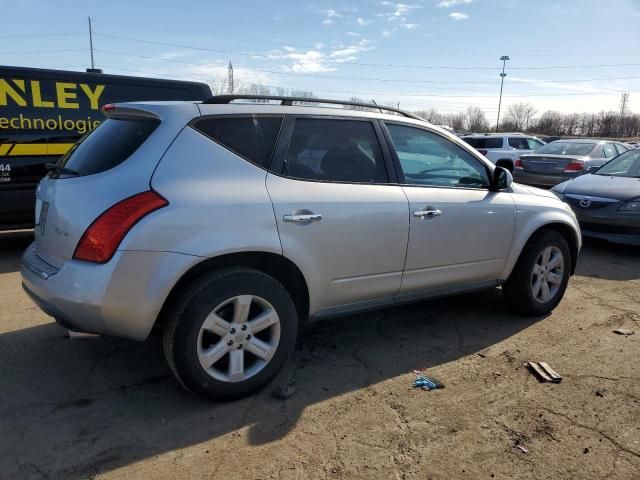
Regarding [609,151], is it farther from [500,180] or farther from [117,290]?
[117,290]

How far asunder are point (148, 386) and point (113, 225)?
1.15m

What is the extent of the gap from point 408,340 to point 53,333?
274 cm

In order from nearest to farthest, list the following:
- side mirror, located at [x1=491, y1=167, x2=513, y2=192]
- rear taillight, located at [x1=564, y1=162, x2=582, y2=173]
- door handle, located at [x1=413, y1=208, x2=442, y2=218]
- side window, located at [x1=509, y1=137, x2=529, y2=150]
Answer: door handle, located at [x1=413, y1=208, x2=442, y2=218] → side mirror, located at [x1=491, y1=167, x2=513, y2=192] → rear taillight, located at [x1=564, y1=162, x2=582, y2=173] → side window, located at [x1=509, y1=137, x2=529, y2=150]

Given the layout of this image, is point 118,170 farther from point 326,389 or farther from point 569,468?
point 569,468

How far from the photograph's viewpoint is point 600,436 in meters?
2.87

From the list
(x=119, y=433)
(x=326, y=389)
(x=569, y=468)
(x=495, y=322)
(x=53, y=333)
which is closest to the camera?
(x=569, y=468)

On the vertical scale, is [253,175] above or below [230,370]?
above

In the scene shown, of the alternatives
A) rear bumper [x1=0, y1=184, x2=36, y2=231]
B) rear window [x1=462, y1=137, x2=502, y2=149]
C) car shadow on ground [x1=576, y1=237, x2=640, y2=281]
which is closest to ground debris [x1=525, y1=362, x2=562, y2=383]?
car shadow on ground [x1=576, y1=237, x2=640, y2=281]

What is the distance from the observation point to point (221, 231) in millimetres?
2895

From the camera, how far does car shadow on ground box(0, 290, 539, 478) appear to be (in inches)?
105

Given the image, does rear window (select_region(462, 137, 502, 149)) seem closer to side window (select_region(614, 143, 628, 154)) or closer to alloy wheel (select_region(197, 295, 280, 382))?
side window (select_region(614, 143, 628, 154))

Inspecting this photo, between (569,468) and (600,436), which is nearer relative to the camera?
(569,468)

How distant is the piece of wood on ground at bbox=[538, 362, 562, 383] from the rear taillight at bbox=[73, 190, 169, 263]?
2728 mm

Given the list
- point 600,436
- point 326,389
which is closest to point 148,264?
point 326,389
